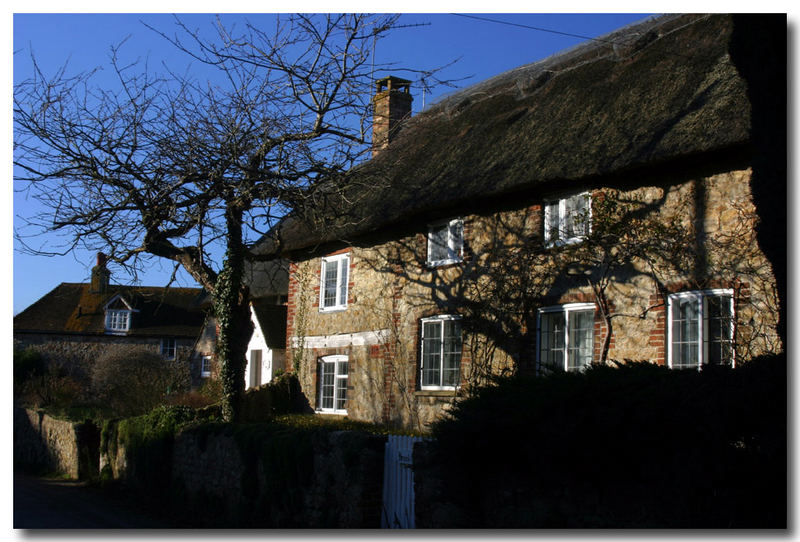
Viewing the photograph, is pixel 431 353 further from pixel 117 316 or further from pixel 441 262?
pixel 117 316

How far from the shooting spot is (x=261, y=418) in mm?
17672

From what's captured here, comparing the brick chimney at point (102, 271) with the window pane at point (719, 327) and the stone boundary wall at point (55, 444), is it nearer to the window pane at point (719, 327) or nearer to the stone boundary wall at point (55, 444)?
the stone boundary wall at point (55, 444)

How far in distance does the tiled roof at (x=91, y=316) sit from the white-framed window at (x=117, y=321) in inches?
11.9

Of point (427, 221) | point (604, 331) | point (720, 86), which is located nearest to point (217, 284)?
point (427, 221)

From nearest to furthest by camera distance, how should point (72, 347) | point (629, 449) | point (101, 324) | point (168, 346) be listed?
point (629, 449), point (72, 347), point (101, 324), point (168, 346)

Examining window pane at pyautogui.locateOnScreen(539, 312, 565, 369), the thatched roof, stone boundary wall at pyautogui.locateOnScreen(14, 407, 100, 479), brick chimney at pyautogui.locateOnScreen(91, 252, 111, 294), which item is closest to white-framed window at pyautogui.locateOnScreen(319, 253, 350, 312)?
the thatched roof

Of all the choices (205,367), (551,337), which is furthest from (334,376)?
(205,367)

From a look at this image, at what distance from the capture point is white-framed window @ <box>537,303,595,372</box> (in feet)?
38.1

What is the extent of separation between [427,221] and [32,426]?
11.8 metres

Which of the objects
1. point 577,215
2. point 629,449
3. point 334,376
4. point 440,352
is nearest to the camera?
point 629,449

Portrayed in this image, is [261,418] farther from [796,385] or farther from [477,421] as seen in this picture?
[796,385]

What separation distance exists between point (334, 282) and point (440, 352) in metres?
4.26

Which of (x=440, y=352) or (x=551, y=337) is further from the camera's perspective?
(x=440, y=352)

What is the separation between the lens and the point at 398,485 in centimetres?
785
